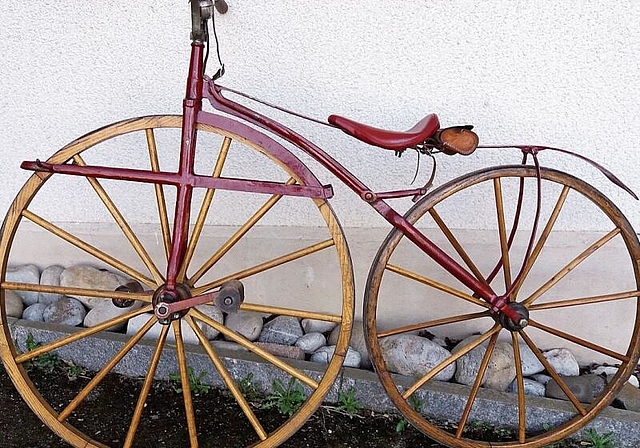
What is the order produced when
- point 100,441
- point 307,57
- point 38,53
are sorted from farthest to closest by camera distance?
1. point 38,53
2. point 307,57
3. point 100,441

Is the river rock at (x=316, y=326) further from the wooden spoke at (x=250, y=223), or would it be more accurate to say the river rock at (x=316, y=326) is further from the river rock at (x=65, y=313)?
the river rock at (x=65, y=313)

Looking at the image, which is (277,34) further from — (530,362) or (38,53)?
(530,362)

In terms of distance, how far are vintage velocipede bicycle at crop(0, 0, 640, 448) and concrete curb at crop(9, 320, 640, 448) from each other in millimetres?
10

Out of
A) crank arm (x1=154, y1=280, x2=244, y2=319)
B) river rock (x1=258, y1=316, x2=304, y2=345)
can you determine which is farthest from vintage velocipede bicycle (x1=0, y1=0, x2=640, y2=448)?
river rock (x1=258, y1=316, x2=304, y2=345)

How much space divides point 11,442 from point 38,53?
51.7 inches

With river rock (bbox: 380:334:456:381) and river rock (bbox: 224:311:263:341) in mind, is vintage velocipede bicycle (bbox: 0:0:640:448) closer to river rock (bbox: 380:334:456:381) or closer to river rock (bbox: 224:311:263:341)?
river rock (bbox: 380:334:456:381)

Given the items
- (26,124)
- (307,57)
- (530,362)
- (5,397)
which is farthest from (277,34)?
(5,397)

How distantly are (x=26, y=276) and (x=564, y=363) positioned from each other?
80.4 inches

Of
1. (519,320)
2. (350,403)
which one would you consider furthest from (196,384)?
(519,320)

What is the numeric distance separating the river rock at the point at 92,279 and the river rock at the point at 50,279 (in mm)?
57

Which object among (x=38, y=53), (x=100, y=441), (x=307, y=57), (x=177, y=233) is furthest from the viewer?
(x=38, y=53)

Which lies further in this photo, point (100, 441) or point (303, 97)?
point (303, 97)

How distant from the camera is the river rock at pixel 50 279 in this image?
2.50 meters

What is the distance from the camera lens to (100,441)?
1.93 metres
